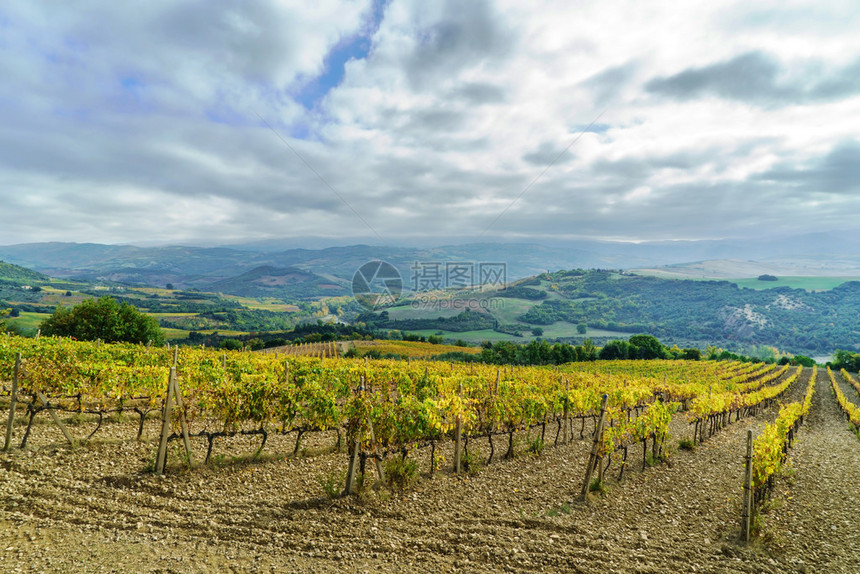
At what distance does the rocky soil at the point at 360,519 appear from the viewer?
658 centimetres

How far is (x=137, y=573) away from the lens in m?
5.84

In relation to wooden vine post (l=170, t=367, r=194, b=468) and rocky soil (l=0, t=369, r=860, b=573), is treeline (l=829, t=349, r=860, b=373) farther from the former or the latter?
wooden vine post (l=170, t=367, r=194, b=468)

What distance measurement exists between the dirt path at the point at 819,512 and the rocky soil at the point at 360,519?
0.17 ft

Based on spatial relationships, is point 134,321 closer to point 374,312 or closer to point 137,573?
point 137,573

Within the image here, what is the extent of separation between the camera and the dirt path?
26.6 feet

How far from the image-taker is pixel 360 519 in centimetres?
809

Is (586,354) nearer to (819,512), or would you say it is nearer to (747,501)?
(819,512)

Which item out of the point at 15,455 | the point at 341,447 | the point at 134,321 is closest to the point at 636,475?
the point at 341,447

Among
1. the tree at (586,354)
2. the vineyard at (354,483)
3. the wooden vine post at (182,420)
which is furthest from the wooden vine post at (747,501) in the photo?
the tree at (586,354)

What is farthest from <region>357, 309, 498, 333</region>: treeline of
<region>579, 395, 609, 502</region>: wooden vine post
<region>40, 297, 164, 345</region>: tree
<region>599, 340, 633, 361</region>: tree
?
<region>579, 395, 609, 502</region>: wooden vine post

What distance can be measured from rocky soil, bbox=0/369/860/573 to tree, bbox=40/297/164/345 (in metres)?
33.1

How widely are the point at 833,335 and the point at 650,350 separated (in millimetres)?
183992

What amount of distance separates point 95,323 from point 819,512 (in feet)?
165

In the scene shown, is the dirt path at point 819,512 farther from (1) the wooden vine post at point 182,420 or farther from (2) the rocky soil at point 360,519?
(1) the wooden vine post at point 182,420
